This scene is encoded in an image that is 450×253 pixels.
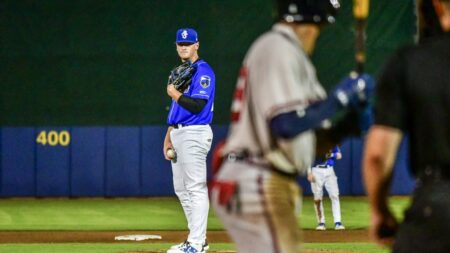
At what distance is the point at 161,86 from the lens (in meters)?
17.2

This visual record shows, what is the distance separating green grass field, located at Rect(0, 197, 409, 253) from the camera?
10.1m

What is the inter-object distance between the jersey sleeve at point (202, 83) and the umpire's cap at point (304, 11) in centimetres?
497

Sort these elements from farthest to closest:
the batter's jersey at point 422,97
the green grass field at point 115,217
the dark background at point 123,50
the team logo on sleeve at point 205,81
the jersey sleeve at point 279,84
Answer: the dark background at point 123,50 < the green grass field at point 115,217 < the team logo on sleeve at point 205,81 < the jersey sleeve at point 279,84 < the batter's jersey at point 422,97

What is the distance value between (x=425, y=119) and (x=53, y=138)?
14.2 m

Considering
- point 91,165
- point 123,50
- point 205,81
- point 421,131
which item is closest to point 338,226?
point 205,81

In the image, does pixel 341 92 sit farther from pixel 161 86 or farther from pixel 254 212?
pixel 161 86

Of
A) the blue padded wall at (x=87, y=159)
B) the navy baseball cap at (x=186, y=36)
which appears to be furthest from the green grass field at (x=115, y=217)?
the navy baseball cap at (x=186, y=36)

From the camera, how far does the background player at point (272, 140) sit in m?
3.77

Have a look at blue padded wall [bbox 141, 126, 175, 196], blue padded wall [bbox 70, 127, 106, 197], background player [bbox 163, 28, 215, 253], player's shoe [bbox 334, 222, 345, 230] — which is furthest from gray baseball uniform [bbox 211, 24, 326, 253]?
blue padded wall [bbox 70, 127, 106, 197]

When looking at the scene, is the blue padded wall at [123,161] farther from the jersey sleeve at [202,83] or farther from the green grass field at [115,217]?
the jersey sleeve at [202,83]

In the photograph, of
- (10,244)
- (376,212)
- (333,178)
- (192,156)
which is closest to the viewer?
(376,212)

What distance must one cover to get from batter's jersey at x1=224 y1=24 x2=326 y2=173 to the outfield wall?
13.1m

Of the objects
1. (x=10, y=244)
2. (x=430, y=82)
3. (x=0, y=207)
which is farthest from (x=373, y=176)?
(x=0, y=207)

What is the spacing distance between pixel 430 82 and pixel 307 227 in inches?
358
